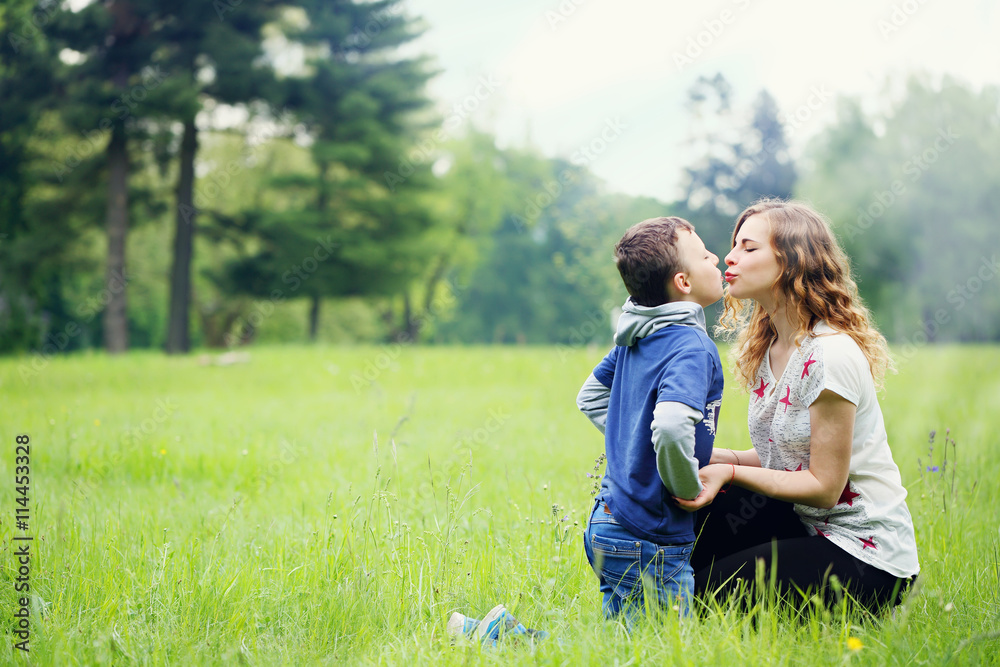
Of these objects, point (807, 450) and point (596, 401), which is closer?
point (807, 450)

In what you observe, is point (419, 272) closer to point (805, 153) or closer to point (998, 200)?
point (805, 153)

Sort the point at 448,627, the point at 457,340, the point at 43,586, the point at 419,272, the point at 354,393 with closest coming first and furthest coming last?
the point at 448,627, the point at 43,586, the point at 354,393, the point at 419,272, the point at 457,340

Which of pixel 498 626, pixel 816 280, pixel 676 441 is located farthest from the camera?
pixel 816 280

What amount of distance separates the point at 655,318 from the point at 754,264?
1.75ft

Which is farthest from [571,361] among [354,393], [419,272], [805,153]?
[805,153]

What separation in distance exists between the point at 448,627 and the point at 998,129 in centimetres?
3350

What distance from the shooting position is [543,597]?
2.48 metres

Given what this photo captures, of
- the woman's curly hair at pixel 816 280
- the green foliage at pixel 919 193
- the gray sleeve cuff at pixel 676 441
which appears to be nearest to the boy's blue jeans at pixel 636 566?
the gray sleeve cuff at pixel 676 441

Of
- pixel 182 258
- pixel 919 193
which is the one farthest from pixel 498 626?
pixel 919 193

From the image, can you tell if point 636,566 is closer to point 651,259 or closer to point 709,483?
point 709,483

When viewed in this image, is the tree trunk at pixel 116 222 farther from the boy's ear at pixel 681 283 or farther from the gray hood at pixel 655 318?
the boy's ear at pixel 681 283

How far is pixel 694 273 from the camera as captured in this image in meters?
2.08

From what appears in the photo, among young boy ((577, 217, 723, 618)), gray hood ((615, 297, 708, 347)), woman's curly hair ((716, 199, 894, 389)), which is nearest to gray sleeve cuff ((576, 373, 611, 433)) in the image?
young boy ((577, 217, 723, 618))

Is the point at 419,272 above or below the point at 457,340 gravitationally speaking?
above
